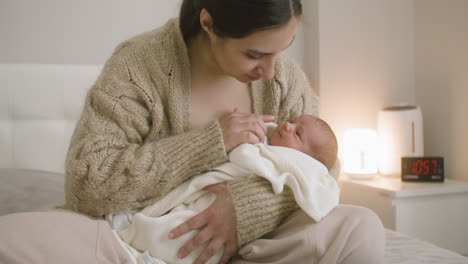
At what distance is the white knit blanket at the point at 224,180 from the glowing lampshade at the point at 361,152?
1.39 meters

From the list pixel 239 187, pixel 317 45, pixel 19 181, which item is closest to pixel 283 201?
pixel 239 187

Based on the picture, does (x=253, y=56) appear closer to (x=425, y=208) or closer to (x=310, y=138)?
(x=310, y=138)

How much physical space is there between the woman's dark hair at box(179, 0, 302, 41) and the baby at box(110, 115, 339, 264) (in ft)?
0.94

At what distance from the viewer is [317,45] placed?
268 cm

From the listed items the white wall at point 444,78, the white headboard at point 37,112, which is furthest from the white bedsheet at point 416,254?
the white headboard at point 37,112

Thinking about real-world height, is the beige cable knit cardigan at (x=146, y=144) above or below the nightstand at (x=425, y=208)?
above

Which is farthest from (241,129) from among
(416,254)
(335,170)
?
(416,254)

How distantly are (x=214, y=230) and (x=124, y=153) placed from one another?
287mm

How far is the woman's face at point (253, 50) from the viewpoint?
3.70 ft

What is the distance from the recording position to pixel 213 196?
114cm

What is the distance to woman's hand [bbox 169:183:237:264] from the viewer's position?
41.7 inches

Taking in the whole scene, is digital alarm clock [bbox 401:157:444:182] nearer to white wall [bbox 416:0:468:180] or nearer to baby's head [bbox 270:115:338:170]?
white wall [bbox 416:0:468:180]

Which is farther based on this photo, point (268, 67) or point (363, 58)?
point (363, 58)

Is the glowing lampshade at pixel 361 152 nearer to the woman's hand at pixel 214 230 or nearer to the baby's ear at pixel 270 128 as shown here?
the baby's ear at pixel 270 128
